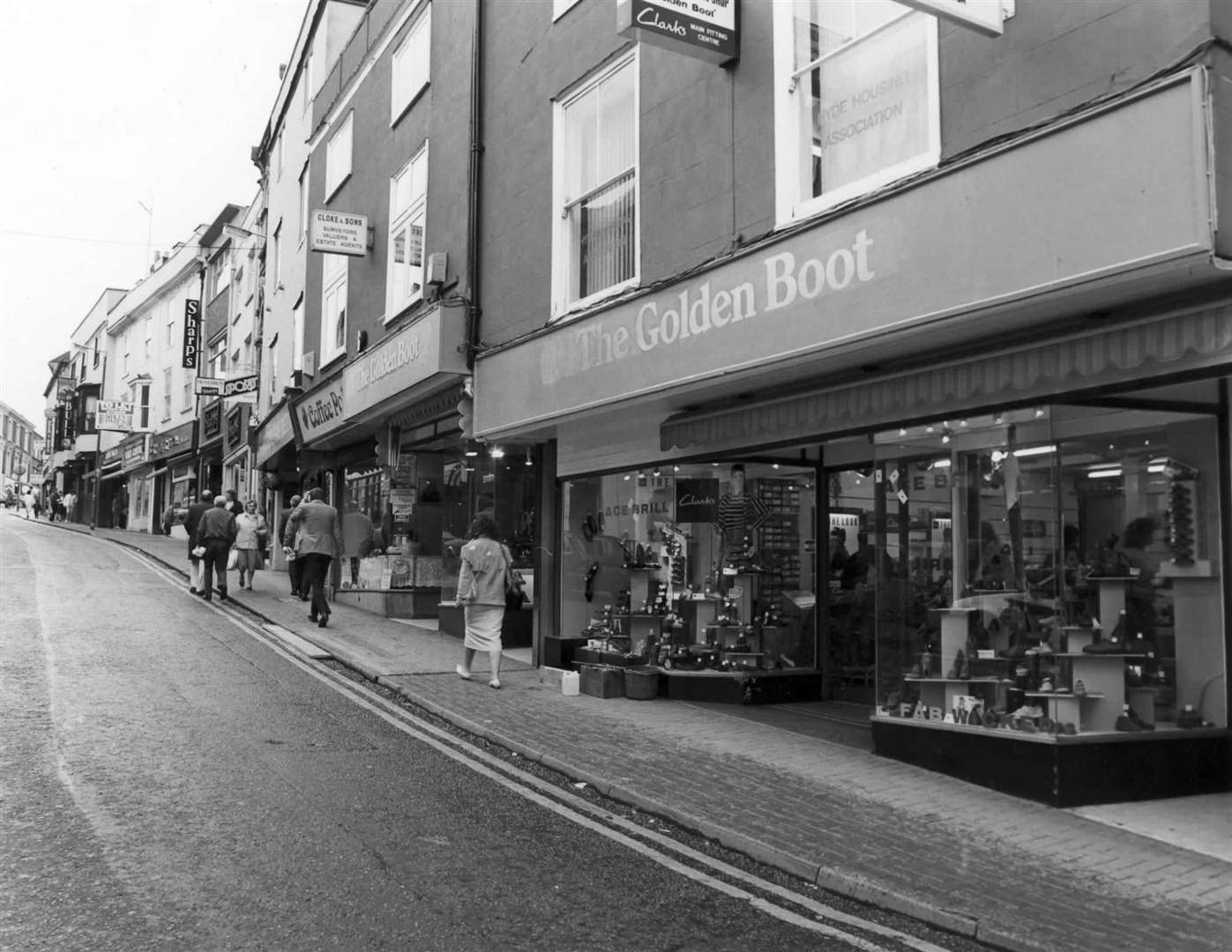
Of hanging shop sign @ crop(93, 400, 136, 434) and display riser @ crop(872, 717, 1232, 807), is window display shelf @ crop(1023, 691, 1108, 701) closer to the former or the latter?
display riser @ crop(872, 717, 1232, 807)

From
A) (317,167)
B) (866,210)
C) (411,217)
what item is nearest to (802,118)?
(866,210)

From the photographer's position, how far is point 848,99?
7809 millimetres

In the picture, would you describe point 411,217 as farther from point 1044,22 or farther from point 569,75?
point 1044,22

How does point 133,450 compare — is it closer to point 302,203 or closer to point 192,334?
point 192,334

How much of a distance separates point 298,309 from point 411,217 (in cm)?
825

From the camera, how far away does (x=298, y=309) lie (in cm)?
2270

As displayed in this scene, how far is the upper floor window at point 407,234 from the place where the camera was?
49.5 feet

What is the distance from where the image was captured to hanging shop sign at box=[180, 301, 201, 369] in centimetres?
3812

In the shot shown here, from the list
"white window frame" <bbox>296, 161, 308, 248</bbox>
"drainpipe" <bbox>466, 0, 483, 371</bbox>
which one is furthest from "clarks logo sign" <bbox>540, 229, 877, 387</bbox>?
"white window frame" <bbox>296, 161, 308, 248</bbox>

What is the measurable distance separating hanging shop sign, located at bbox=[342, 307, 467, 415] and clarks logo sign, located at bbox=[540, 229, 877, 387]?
2155mm

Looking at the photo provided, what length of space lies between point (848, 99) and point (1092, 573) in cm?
389

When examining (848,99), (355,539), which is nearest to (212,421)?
(355,539)

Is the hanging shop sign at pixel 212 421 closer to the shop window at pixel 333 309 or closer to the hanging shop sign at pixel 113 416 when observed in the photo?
the hanging shop sign at pixel 113 416

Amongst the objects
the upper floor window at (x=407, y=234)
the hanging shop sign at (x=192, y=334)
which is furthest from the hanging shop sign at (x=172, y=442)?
the upper floor window at (x=407, y=234)
